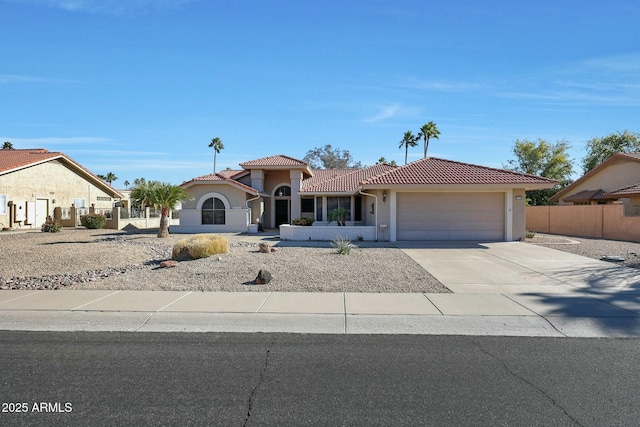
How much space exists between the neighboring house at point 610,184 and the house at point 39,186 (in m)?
41.7

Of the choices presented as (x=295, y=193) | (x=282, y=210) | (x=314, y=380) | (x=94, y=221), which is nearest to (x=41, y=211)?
(x=94, y=221)

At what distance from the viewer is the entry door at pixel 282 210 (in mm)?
32781

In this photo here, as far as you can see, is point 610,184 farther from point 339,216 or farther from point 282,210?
point 282,210

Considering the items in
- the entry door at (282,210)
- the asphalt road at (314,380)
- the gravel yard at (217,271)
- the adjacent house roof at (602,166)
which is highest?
the adjacent house roof at (602,166)

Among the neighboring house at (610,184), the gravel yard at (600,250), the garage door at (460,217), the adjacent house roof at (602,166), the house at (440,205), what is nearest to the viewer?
the gravel yard at (600,250)

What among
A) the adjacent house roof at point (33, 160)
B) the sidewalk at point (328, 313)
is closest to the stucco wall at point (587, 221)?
the sidewalk at point (328, 313)

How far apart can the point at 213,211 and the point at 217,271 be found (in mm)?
17644

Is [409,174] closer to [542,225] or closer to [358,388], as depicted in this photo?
[542,225]

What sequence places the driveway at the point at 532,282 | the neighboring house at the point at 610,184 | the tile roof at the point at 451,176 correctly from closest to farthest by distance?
the driveway at the point at 532,282 → the tile roof at the point at 451,176 → the neighboring house at the point at 610,184

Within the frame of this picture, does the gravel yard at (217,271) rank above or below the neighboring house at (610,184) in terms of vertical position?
below

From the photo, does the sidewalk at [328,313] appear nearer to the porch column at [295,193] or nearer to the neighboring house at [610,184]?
the porch column at [295,193]

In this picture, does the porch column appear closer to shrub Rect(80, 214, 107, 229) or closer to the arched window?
the arched window

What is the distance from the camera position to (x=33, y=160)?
3288 centimetres

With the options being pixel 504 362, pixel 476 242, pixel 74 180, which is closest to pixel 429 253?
pixel 476 242
